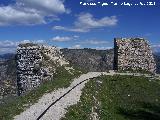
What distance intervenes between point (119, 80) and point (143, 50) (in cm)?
1513

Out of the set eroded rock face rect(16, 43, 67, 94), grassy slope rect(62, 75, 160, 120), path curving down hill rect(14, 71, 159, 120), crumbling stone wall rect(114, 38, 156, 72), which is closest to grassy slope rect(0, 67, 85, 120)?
path curving down hill rect(14, 71, 159, 120)

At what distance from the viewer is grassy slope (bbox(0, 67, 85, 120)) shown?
39188mm

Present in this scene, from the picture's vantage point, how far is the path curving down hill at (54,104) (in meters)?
35.8

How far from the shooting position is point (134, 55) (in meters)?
71.6

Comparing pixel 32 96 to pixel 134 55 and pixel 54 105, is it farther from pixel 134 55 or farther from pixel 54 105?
pixel 134 55

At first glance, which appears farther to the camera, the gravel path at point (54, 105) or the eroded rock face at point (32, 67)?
the eroded rock face at point (32, 67)

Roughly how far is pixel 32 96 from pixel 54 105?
25.8ft

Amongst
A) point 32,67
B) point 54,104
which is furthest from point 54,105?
point 32,67

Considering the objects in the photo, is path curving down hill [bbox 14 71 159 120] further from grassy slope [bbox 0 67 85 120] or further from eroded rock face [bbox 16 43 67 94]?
eroded rock face [bbox 16 43 67 94]

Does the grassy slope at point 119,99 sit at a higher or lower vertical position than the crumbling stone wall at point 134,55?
lower

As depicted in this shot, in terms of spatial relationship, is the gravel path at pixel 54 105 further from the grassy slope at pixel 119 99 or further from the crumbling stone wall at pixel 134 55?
the crumbling stone wall at pixel 134 55

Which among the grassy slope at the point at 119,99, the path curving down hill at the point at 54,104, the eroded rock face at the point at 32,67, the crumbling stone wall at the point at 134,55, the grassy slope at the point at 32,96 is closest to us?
the path curving down hill at the point at 54,104

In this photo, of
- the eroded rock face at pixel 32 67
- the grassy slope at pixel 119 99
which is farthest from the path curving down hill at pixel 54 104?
the eroded rock face at pixel 32 67

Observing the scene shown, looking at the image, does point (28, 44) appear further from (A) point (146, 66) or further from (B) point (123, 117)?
(B) point (123, 117)
